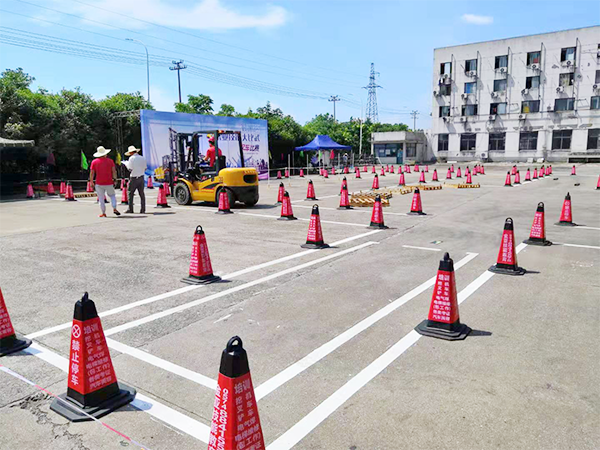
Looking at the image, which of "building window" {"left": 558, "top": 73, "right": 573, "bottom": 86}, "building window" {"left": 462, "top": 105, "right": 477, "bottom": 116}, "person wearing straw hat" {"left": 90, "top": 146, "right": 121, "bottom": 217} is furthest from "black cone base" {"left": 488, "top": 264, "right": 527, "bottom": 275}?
"building window" {"left": 462, "top": 105, "right": 477, "bottom": 116}

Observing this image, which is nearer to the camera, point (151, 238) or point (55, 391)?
point (55, 391)

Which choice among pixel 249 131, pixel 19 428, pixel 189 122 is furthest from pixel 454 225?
pixel 249 131

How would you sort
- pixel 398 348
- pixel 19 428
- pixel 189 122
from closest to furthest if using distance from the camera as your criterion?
pixel 19 428
pixel 398 348
pixel 189 122

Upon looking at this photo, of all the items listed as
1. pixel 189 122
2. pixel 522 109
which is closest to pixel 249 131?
pixel 189 122

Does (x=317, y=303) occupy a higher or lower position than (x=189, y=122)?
lower

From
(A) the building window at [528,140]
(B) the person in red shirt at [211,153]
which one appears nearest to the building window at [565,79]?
(A) the building window at [528,140]

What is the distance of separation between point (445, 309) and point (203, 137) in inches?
852

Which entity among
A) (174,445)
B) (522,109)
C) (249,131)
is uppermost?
(522,109)

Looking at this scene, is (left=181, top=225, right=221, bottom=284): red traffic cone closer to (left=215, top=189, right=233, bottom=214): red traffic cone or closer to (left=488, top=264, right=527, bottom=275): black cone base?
(left=488, top=264, right=527, bottom=275): black cone base

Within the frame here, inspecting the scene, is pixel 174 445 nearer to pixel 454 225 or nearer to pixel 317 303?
pixel 317 303

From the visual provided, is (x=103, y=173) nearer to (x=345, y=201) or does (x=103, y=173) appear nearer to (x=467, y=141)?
(x=345, y=201)

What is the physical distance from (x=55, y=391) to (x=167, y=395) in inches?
39.5

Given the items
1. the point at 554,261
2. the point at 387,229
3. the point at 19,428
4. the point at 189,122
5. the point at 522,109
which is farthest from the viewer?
the point at 522,109

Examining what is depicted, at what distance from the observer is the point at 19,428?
350 centimetres
